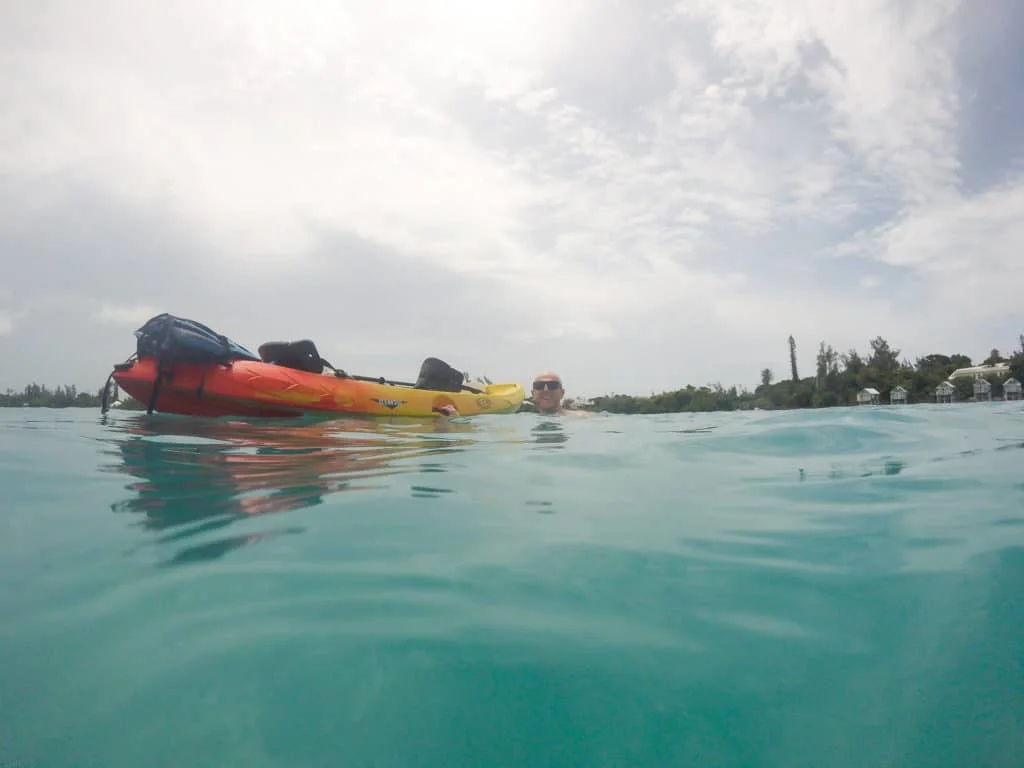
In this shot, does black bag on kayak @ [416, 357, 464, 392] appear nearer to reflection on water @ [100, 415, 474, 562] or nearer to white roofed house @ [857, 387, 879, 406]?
reflection on water @ [100, 415, 474, 562]

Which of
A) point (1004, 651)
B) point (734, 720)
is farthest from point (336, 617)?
point (1004, 651)

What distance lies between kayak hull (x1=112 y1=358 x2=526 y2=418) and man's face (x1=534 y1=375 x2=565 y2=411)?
158 inches

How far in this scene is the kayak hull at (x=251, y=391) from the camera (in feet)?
28.1

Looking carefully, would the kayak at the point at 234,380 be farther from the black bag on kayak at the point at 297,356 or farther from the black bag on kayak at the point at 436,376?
the black bag on kayak at the point at 436,376

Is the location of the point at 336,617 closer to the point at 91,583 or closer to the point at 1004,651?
the point at 91,583

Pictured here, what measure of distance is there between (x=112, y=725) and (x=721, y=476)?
15.1ft

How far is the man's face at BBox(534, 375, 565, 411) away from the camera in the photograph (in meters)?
12.9

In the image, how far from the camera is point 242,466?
5.11m

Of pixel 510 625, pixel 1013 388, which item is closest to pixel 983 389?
pixel 1013 388

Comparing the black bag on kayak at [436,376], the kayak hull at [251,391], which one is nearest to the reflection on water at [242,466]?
the kayak hull at [251,391]

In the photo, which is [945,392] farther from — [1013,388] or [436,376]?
[436,376]

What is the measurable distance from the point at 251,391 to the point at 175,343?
4.59 ft

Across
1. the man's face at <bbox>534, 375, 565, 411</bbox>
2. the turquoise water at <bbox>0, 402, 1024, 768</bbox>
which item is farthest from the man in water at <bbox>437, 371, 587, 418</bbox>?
the turquoise water at <bbox>0, 402, 1024, 768</bbox>

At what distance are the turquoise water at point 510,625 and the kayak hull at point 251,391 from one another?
177 inches
